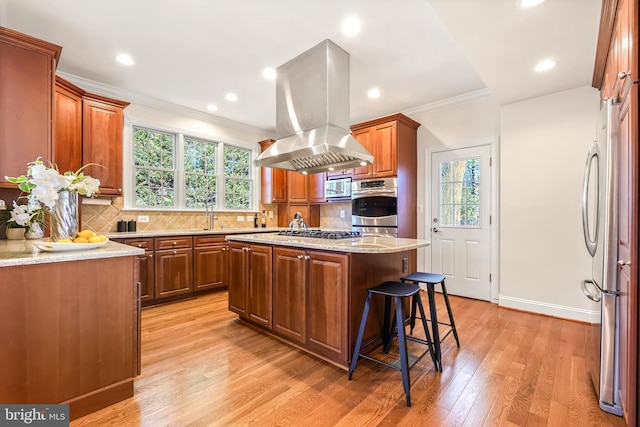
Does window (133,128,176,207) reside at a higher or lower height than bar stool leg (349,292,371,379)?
higher

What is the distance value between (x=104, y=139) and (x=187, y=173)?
4.14 feet

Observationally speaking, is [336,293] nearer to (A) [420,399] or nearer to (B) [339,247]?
(B) [339,247]

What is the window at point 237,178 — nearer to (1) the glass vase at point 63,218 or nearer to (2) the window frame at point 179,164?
(2) the window frame at point 179,164

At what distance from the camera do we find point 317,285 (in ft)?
7.30

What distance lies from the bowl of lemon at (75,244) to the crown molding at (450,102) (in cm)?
427

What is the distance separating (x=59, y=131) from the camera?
119 inches

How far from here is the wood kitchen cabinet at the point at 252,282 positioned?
2.64 m

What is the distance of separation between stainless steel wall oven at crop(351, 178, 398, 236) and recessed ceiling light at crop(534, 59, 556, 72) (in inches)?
74.8

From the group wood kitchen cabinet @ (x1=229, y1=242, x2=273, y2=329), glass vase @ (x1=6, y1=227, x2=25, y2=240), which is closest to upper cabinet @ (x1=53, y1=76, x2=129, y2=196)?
glass vase @ (x1=6, y1=227, x2=25, y2=240)

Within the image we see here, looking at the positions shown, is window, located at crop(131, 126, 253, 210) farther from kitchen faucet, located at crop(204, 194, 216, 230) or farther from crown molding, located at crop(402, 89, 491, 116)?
crown molding, located at crop(402, 89, 491, 116)

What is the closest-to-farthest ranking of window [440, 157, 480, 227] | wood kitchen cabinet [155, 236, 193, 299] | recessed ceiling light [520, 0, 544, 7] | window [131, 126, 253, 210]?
1. recessed ceiling light [520, 0, 544, 7]
2. wood kitchen cabinet [155, 236, 193, 299]
3. window [440, 157, 480, 227]
4. window [131, 126, 253, 210]

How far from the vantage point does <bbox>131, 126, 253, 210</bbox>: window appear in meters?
4.25

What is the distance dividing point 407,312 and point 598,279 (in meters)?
1.38

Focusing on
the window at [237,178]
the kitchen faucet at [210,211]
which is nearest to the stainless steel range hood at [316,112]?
the kitchen faucet at [210,211]
